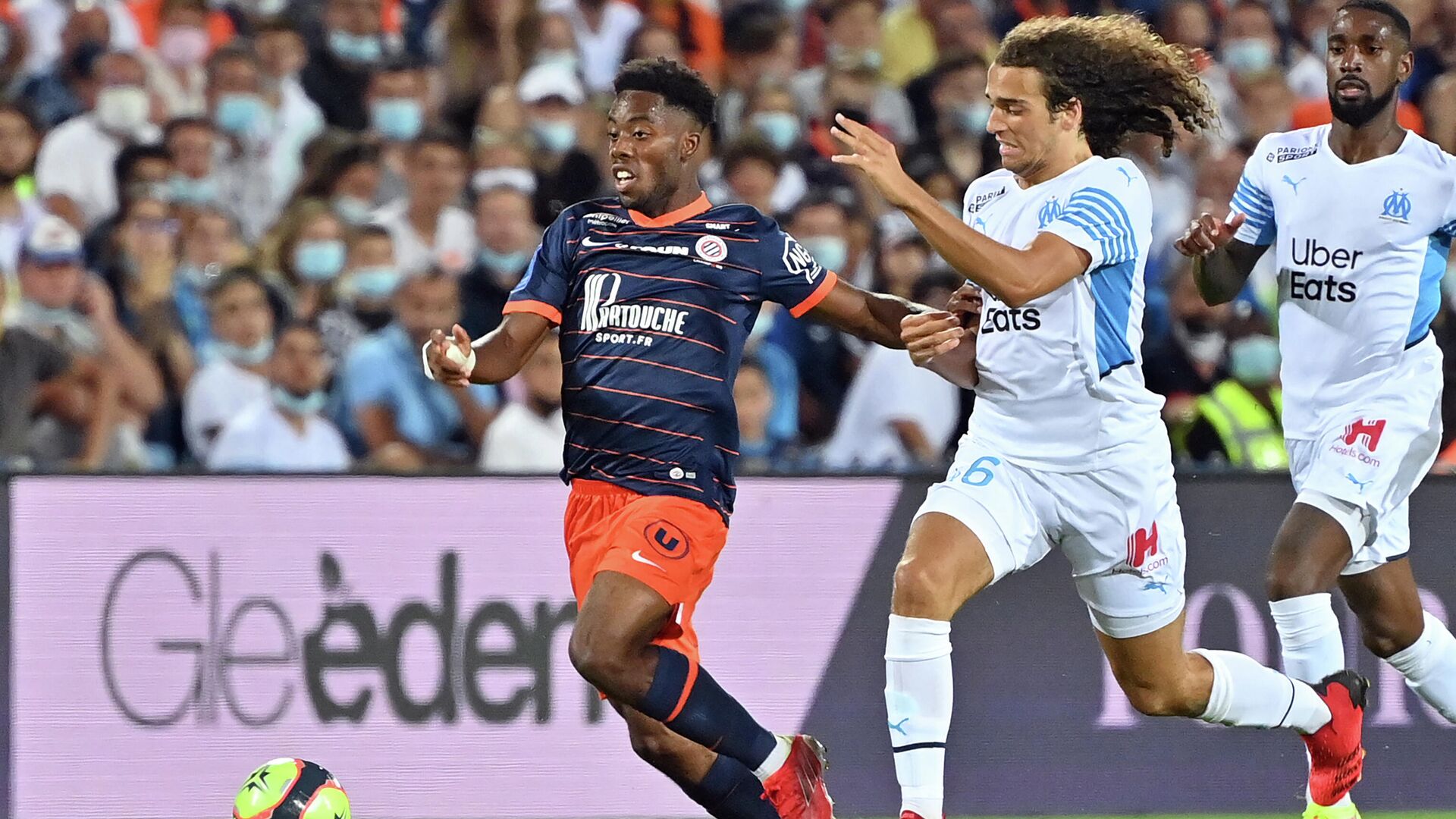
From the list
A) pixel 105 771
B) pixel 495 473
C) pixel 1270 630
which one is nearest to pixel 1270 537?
pixel 1270 630

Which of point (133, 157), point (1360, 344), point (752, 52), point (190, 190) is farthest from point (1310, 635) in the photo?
point (133, 157)

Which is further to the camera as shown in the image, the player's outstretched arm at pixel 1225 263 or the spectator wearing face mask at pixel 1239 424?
the spectator wearing face mask at pixel 1239 424

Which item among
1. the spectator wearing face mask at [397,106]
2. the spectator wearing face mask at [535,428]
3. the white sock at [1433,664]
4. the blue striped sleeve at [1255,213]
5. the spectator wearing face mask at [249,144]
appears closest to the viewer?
the white sock at [1433,664]

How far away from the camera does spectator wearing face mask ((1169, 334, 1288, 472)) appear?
24.9ft

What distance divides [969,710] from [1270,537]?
1200 millimetres

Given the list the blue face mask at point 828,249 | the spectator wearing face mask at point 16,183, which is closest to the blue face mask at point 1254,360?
the blue face mask at point 828,249

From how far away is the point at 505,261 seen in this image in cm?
796

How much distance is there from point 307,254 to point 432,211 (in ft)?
1.89

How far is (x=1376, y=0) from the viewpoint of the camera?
588 centimetres

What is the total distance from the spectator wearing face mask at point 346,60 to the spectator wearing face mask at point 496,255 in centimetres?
Result: 95

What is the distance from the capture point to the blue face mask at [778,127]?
344 inches

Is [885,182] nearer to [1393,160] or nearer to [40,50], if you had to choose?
[1393,160]

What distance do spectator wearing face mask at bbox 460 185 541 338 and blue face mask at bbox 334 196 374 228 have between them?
471 mm

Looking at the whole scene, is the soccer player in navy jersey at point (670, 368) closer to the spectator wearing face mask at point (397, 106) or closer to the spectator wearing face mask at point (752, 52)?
the spectator wearing face mask at point (397, 106)
